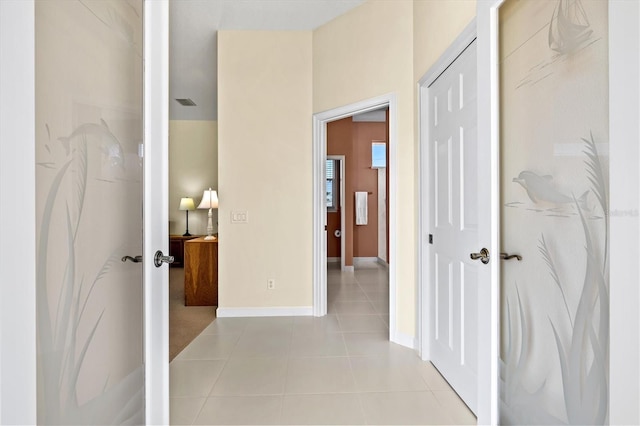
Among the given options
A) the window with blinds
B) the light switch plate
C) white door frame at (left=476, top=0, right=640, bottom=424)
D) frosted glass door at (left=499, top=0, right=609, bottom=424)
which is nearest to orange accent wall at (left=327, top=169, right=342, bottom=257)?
the window with blinds

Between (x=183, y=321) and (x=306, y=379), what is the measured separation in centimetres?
177

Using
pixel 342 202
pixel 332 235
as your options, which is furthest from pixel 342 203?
pixel 332 235

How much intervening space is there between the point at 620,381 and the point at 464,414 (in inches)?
48.9

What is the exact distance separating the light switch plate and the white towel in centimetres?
339

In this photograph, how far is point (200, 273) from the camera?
Answer: 3924 mm

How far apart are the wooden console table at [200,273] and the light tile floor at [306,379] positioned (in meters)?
0.69

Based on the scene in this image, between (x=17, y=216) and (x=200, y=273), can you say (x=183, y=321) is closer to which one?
(x=200, y=273)

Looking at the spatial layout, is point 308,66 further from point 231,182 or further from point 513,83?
point 513,83

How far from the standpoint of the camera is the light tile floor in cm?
175

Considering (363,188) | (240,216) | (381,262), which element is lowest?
(381,262)

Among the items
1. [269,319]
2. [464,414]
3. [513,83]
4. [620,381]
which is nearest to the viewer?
[620,381]

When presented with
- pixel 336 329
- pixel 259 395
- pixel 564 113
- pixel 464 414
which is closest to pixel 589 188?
pixel 564 113

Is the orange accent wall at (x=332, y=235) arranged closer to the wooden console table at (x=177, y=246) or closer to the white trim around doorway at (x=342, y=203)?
the white trim around doorway at (x=342, y=203)

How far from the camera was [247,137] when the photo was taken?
3.56m
